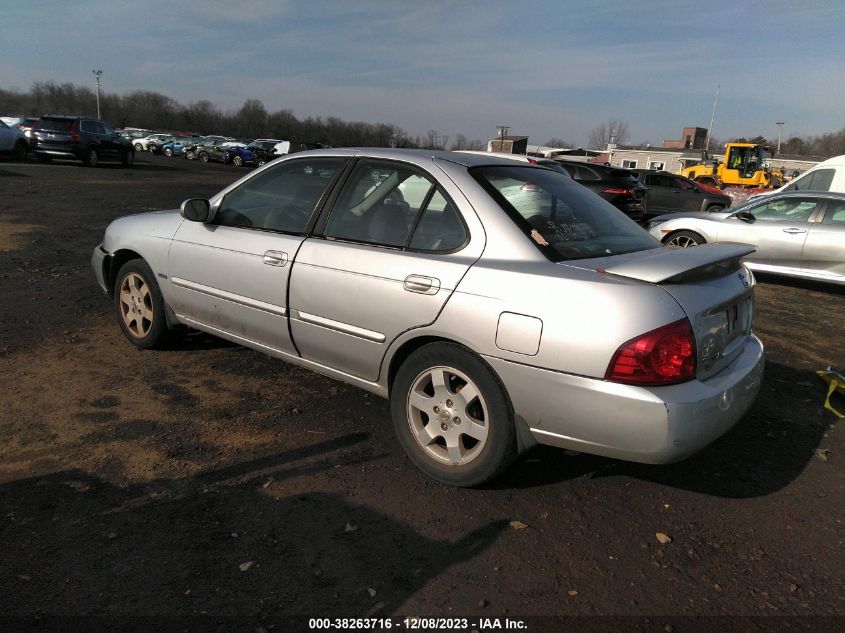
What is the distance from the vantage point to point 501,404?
110 inches

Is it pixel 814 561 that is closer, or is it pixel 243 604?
pixel 243 604

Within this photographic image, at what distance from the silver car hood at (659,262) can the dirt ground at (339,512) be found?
1.16 m

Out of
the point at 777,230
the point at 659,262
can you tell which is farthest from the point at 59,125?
the point at 659,262

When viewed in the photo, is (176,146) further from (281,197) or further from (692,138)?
(692,138)

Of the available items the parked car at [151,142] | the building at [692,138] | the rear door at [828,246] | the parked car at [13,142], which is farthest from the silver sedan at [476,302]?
the building at [692,138]

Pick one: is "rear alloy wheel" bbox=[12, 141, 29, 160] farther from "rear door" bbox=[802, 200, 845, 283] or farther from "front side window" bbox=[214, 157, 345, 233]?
"rear door" bbox=[802, 200, 845, 283]

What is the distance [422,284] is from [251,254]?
136cm

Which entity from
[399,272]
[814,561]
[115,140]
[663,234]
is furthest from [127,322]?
[115,140]

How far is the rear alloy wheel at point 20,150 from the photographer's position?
70.8 feet

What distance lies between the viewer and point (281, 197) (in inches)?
157

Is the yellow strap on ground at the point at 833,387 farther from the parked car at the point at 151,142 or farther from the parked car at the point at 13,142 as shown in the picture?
the parked car at the point at 151,142

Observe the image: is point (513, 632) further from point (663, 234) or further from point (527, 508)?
point (663, 234)

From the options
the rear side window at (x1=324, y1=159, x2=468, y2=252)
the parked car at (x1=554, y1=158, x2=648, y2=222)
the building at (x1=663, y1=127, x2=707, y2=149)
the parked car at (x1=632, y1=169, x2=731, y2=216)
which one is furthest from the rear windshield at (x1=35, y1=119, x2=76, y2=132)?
the building at (x1=663, y1=127, x2=707, y2=149)

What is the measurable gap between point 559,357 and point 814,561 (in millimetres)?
1421
